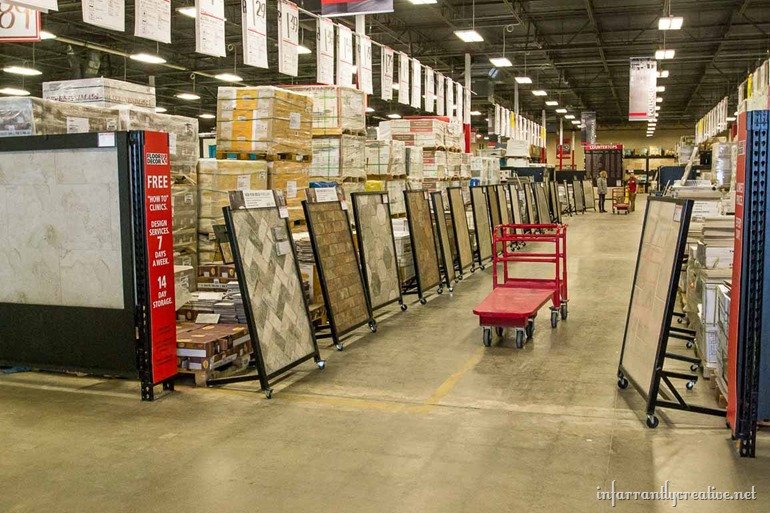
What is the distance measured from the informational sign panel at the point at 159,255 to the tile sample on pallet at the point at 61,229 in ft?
0.94

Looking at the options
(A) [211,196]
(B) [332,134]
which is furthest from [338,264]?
(B) [332,134]

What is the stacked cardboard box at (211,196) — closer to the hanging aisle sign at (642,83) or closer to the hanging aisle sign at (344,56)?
the hanging aisle sign at (344,56)

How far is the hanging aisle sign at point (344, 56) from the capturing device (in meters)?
12.7

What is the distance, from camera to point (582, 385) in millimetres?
6434

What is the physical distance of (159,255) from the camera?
6035 millimetres

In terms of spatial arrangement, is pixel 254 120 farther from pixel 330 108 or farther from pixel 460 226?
pixel 460 226

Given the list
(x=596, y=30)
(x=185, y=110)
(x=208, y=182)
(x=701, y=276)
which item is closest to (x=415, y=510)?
(x=701, y=276)

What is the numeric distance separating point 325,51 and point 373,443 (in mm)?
8862

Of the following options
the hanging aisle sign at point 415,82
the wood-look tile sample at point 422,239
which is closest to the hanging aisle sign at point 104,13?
the wood-look tile sample at point 422,239

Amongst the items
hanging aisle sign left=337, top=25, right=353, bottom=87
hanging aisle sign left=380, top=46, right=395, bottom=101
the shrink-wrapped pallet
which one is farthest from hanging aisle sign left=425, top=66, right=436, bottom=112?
the shrink-wrapped pallet

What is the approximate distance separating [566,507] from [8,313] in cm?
512

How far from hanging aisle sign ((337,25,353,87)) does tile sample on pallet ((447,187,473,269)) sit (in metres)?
2.61

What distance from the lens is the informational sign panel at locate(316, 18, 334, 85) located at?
12.3 metres

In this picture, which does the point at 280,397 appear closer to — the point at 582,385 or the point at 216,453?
the point at 216,453
